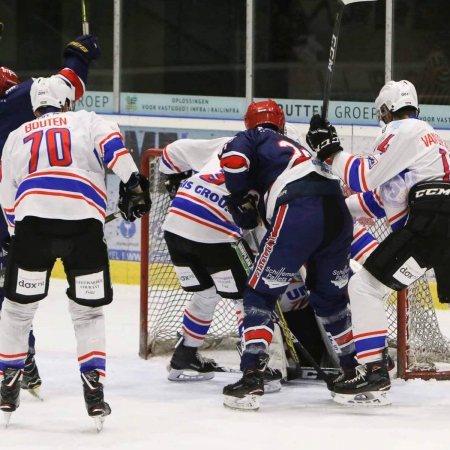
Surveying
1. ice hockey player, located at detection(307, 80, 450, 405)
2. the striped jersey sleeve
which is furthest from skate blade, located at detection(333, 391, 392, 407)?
the striped jersey sleeve

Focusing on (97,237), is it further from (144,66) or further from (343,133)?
(144,66)

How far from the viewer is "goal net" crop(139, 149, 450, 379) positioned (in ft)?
16.1

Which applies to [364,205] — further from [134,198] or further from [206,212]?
[134,198]

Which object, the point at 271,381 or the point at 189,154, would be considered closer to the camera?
the point at 271,381

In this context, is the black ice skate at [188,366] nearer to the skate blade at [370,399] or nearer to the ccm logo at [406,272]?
the skate blade at [370,399]

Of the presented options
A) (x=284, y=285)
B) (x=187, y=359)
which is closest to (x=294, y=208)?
(x=284, y=285)

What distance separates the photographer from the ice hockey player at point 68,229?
3.83 m

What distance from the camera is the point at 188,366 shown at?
4.84 m

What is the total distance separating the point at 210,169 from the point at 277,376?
0.84 metres

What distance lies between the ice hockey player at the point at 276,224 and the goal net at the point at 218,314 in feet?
2.16

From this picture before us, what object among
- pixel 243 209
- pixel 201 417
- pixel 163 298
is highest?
pixel 243 209

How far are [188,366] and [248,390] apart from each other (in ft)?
2.36

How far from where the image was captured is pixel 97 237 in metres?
3.88

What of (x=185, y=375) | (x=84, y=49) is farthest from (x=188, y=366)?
(x=84, y=49)
